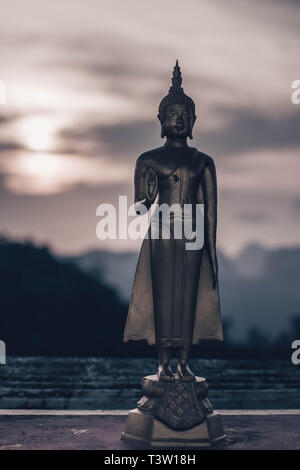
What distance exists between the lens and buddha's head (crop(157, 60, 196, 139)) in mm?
6445

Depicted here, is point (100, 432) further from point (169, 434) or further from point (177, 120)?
point (177, 120)

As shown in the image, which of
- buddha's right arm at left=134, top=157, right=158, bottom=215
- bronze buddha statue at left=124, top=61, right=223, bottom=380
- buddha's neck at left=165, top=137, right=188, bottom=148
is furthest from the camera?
buddha's neck at left=165, top=137, right=188, bottom=148

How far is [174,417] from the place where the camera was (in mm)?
6109

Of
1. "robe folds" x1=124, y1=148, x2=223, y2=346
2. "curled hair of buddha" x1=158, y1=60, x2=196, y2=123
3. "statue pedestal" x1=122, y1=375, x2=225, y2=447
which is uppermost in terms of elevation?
"curled hair of buddha" x1=158, y1=60, x2=196, y2=123

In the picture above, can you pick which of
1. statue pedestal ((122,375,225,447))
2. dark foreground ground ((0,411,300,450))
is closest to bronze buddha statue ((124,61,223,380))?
statue pedestal ((122,375,225,447))

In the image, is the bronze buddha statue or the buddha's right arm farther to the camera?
the buddha's right arm

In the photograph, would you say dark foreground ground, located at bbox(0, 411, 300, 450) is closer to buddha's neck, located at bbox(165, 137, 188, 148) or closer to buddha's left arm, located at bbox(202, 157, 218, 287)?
buddha's left arm, located at bbox(202, 157, 218, 287)

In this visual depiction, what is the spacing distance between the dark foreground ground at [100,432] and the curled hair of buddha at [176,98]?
287 centimetres

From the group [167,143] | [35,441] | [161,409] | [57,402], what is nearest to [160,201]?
[167,143]

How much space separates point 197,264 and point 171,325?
0.58 m

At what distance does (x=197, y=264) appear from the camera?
638 centimetres

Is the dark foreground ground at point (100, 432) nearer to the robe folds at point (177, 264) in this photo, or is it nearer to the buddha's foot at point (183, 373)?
the buddha's foot at point (183, 373)

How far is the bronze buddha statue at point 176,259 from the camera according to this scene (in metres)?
6.31

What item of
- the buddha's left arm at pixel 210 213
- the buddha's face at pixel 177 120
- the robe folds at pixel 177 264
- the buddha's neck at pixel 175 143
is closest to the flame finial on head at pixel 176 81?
the buddha's face at pixel 177 120
